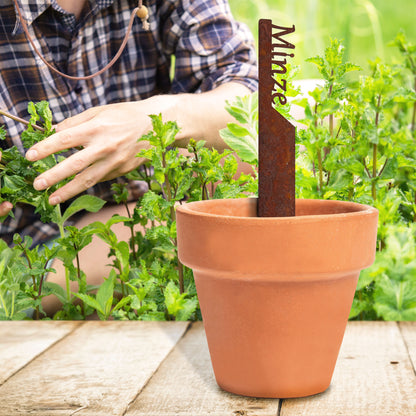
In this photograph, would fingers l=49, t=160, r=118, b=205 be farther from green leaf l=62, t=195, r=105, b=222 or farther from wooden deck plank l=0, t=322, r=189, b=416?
wooden deck plank l=0, t=322, r=189, b=416

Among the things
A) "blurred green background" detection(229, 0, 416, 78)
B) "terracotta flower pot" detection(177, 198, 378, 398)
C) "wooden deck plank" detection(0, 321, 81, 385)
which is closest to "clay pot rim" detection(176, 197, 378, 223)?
"terracotta flower pot" detection(177, 198, 378, 398)

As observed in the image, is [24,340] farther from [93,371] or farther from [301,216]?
[301,216]

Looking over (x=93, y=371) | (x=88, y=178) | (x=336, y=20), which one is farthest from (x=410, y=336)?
→ (x=336, y=20)

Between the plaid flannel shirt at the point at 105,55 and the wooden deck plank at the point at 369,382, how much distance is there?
1001mm

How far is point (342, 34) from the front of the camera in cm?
283

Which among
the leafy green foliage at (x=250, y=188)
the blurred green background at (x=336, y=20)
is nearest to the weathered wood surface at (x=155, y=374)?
the leafy green foliage at (x=250, y=188)

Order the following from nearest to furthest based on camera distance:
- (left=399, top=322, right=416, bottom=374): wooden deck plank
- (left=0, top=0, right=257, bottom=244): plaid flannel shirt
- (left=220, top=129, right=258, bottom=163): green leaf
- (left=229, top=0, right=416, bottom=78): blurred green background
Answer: (left=399, top=322, right=416, bottom=374): wooden deck plank < (left=220, top=129, right=258, bottom=163): green leaf < (left=0, top=0, right=257, bottom=244): plaid flannel shirt < (left=229, top=0, right=416, bottom=78): blurred green background

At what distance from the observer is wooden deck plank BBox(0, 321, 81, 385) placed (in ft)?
2.96

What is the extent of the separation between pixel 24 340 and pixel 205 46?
112 cm

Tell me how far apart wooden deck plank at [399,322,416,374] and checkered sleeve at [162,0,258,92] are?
93 centimetres

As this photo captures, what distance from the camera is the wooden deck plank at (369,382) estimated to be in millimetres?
734

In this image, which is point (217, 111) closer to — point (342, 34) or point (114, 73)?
point (114, 73)

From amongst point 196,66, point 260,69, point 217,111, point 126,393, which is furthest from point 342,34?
point 126,393

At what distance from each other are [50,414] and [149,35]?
1.36m
